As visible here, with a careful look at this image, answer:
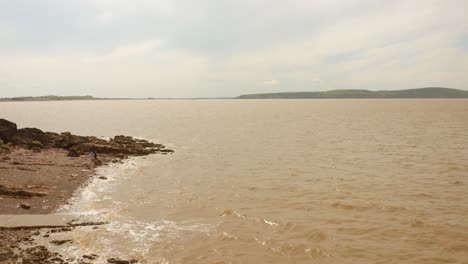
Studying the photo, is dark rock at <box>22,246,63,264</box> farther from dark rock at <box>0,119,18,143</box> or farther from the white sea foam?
dark rock at <box>0,119,18,143</box>

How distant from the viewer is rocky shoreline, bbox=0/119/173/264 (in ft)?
40.8

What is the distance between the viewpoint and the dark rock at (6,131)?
119ft

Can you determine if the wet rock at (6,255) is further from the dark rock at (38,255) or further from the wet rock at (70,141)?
the wet rock at (70,141)

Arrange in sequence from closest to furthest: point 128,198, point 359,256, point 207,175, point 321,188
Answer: point 359,256, point 128,198, point 321,188, point 207,175

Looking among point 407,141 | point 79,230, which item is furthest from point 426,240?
point 407,141

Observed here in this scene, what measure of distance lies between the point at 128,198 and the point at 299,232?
1003 cm

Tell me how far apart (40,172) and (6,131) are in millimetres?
15580

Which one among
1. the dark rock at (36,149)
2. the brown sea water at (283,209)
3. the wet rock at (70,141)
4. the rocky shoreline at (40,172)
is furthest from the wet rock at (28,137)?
the brown sea water at (283,209)

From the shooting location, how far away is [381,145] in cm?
3925

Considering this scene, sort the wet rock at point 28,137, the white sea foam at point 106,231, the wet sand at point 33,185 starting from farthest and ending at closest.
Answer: the wet rock at point 28,137 < the white sea foam at point 106,231 < the wet sand at point 33,185

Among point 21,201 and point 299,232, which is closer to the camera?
point 299,232

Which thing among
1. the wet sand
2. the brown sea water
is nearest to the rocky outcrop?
the wet sand

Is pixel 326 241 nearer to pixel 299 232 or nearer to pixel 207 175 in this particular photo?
pixel 299 232

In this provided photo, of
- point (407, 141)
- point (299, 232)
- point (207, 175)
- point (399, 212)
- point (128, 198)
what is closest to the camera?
point (299, 232)
